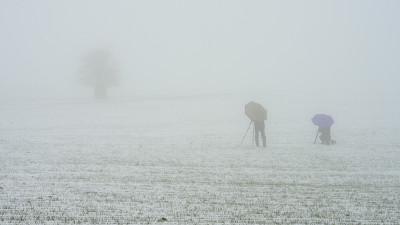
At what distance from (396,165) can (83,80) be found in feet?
182

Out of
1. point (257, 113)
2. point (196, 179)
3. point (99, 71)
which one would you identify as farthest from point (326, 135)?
point (99, 71)

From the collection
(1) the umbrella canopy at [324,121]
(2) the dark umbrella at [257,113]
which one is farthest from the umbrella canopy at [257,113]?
(1) the umbrella canopy at [324,121]

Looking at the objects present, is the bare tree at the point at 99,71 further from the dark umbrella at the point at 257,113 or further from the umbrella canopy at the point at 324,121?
the umbrella canopy at the point at 324,121

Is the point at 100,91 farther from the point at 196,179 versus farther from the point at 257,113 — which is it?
the point at 196,179

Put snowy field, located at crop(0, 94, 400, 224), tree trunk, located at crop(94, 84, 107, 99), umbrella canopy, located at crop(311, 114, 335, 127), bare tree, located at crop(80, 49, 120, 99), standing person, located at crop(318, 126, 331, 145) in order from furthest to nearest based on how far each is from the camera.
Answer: tree trunk, located at crop(94, 84, 107, 99), bare tree, located at crop(80, 49, 120, 99), standing person, located at crop(318, 126, 331, 145), umbrella canopy, located at crop(311, 114, 335, 127), snowy field, located at crop(0, 94, 400, 224)

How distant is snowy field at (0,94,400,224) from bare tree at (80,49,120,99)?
1522 inches

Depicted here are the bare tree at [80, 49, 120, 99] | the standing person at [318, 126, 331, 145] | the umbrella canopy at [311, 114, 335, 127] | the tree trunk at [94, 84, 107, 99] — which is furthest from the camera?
the tree trunk at [94, 84, 107, 99]

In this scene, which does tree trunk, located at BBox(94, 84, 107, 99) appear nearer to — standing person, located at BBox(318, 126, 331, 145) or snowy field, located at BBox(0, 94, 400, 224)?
→ snowy field, located at BBox(0, 94, 400, 224)

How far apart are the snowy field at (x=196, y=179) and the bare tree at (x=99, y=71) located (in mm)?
38659

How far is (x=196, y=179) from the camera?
40.0 feet

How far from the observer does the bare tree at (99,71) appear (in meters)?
60.5

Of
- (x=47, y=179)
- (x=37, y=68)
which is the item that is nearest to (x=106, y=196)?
(x=47, y=179)

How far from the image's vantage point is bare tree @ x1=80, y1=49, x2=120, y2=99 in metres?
60.5

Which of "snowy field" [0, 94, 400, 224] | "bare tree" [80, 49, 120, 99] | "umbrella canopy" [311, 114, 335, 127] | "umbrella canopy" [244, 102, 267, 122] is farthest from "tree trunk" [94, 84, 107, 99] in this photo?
"umbrella canopy" [311, 114, 335, 127]
